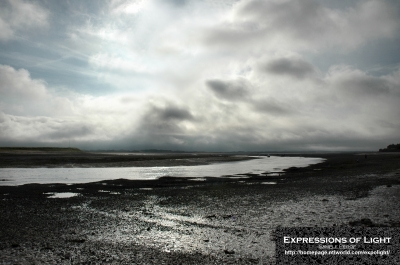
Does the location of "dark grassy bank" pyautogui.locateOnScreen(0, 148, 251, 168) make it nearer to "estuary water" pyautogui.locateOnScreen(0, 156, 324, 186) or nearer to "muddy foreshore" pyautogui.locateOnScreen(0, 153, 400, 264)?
"estuary water" pyautogui.locateOnScreen(0, 156, 324, 186)

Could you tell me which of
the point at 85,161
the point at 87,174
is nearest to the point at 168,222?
A: the point at 87,174

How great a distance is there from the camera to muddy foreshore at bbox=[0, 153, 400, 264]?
29.7ft

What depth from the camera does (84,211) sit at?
52.4 ft

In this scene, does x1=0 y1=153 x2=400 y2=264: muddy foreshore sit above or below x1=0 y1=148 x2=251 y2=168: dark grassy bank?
above

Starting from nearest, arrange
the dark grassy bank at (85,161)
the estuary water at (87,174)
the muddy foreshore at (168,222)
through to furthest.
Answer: the muddy foreshore at (168,222) → the estuary water at (87,174) → the dark grassy bank at (85,161)

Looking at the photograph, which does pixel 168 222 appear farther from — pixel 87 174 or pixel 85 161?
pixel 85 161

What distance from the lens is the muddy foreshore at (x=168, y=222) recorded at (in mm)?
9062

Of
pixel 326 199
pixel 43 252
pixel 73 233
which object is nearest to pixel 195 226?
pixel 73 233

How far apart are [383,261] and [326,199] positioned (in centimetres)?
1138

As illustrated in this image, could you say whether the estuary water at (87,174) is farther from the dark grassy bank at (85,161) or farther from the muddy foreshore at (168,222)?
the dark grassy bank at (85,161)

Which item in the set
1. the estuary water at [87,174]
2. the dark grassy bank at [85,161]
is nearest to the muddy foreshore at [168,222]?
the estuary water at [87,174]

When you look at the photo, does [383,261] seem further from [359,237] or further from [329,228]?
[329,228]

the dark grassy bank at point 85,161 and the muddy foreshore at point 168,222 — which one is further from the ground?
the muddy foreshore at point 168,222

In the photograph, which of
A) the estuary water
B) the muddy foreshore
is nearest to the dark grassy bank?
the estuary water
